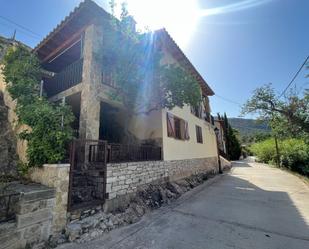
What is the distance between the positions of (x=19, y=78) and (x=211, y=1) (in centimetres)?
780

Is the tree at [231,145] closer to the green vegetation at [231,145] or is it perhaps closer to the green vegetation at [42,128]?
the green vegetation at [231,145]

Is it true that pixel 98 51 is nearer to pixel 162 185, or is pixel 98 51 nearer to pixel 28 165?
pixel 28 165

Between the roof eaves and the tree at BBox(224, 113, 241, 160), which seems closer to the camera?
the roof eaves

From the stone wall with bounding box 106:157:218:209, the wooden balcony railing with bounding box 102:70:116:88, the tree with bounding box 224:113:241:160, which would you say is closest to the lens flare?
the wooden balcony railing with bounding box 102:70:116:88

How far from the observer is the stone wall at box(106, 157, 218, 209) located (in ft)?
16.1

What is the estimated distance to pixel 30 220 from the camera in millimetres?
3117

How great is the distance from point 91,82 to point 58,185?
11.5 ft

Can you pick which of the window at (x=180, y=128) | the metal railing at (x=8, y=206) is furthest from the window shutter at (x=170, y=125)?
the metal railing at (x=8, y=206)

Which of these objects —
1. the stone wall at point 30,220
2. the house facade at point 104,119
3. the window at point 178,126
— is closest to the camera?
the stone wall at point 30,220

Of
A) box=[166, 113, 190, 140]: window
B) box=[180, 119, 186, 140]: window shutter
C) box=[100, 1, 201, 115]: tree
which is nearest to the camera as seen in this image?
box=[100, 1, 201, 115]: tree

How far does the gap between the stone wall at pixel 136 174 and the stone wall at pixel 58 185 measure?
4.04 feet

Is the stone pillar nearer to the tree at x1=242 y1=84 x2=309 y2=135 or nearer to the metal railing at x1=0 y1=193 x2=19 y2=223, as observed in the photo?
the metal railing at x1=0 y1=193 x2=19 y2=223

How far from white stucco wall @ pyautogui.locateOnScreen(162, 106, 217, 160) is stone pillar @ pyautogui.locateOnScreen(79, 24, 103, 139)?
11.1 ft

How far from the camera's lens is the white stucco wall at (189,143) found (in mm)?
8281
